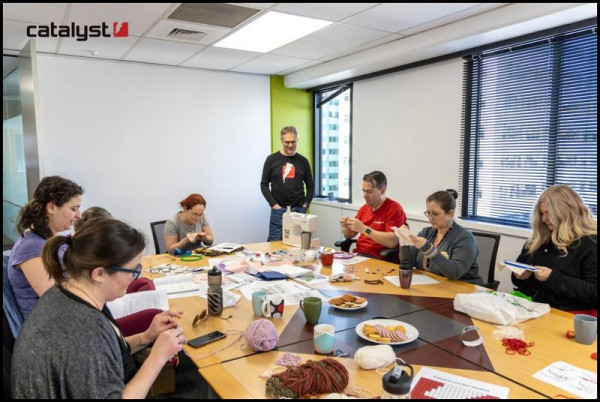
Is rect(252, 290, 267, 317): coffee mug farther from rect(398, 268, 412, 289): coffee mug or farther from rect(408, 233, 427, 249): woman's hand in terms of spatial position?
rect(408, 233, 427, 249): woman's hand

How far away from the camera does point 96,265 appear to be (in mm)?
1299

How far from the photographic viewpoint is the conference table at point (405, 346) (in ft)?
4.57

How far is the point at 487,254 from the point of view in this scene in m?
2.85

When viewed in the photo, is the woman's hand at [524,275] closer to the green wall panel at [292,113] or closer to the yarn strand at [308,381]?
the yarn strand at [308,381]

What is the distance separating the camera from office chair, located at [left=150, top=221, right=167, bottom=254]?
3.63 meters

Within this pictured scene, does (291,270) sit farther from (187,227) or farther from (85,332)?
(85,332)

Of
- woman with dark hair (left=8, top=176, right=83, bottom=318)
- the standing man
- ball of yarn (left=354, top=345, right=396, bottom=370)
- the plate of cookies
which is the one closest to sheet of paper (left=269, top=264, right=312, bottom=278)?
the plate of cookies

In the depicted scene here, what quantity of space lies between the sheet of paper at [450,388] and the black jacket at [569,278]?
1061 millimetres

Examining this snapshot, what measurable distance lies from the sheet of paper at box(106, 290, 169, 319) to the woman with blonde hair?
1.95m

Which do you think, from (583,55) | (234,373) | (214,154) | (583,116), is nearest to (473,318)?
(234,373)

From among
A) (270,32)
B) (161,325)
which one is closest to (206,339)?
(161,325)

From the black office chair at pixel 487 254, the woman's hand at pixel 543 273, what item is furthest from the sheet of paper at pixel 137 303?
the black office chair at pixel 487 254

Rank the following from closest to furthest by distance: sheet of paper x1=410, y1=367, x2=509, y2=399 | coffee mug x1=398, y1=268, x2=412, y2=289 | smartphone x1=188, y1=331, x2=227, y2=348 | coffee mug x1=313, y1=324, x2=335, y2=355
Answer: sheet of paper x1=410, y1=367, x2=509, y2=399 < coffee mug x1=313, y1=324, x2=335, y2=355 < smartphone x1=188, y1=331, x2=227, y2=348 < coffee mug x1=398, y1=268, x2=412, y2=289

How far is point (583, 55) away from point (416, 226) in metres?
2.10
